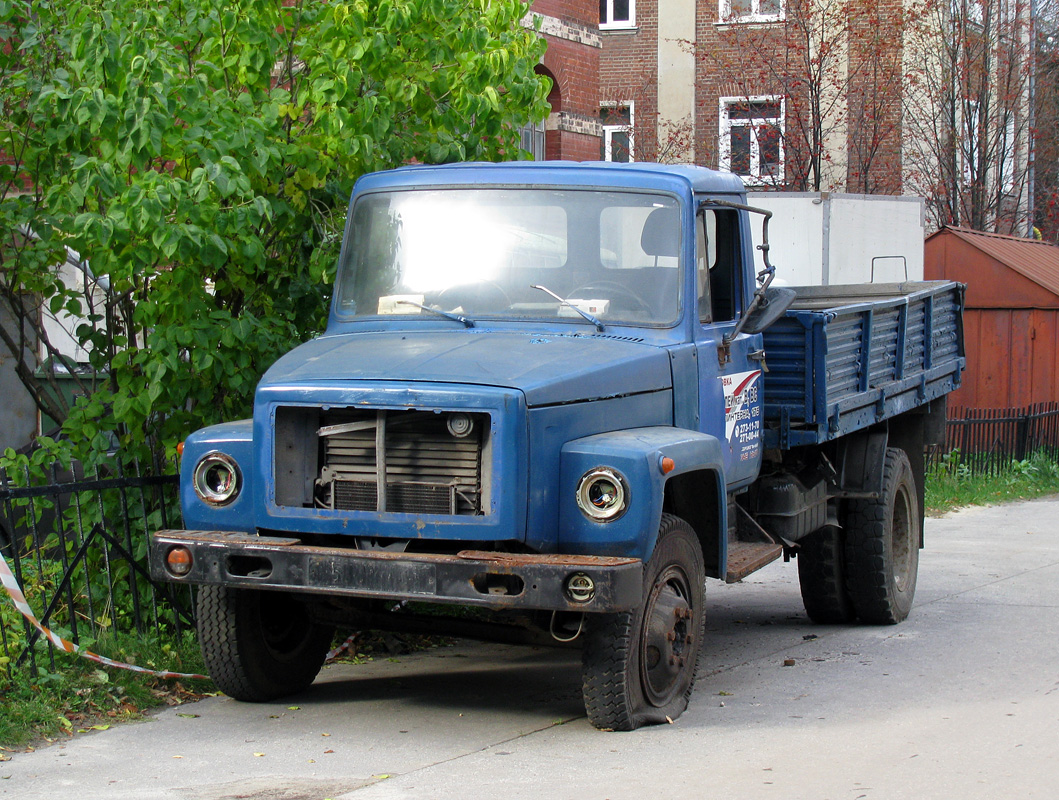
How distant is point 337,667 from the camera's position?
809cm

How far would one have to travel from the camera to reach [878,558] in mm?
9320

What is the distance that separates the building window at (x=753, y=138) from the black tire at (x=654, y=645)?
17503mm

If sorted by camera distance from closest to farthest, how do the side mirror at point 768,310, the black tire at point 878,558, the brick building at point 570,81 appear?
the side mirror at point 768,310 → the black tire at point 878,558 → the brick building at point 570,81

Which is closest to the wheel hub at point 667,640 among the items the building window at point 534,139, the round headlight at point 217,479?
the round headlight at point 217,479

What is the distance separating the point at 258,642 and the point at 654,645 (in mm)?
1844

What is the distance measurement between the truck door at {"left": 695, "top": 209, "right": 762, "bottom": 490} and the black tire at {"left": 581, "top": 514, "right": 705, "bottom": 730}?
2.96 feet

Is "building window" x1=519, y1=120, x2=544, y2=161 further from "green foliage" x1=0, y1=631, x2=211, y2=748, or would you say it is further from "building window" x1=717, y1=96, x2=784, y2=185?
"green foliage" x1=0, y1=631, x2=211, y2=748

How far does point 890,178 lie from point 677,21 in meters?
6.89

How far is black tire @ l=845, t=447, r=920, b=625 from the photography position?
30.7 ft

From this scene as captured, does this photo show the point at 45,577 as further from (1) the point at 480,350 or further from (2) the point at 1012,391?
(2) the point at 1012,391

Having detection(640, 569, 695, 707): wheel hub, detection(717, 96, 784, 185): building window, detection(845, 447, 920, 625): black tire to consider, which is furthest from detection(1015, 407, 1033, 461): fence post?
detection(640, 569, 695, 707): wheel hub

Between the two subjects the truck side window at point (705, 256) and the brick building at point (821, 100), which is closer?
the truck side window at point (705, 256)

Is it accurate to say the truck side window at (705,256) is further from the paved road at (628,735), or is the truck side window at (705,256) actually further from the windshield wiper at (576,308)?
the paved road at (628,735)

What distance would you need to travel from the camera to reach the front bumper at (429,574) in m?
5.88
